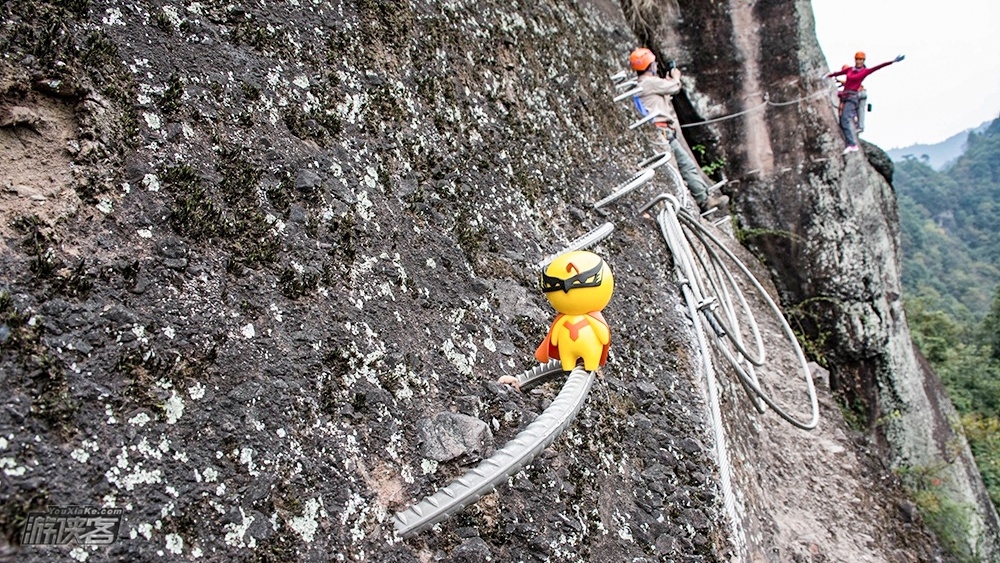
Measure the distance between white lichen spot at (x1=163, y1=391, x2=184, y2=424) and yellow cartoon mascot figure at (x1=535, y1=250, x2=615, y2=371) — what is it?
4.64 ft

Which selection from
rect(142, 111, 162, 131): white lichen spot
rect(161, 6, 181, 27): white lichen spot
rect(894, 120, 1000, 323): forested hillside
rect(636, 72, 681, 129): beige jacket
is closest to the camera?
rect(142, 111, 162, 131): white lichen spot

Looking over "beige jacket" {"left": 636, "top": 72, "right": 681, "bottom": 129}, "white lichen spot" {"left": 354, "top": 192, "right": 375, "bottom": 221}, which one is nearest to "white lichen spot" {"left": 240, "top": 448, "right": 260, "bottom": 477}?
"white lichen spot" {"left": 354, "top": 192, "right": 375, "bottom": 221}

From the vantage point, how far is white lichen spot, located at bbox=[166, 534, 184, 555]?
1.63 metres

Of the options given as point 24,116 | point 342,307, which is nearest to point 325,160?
point 342,307

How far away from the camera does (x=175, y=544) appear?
1642 millimetres

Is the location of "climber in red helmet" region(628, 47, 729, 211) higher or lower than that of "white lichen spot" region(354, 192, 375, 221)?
higher

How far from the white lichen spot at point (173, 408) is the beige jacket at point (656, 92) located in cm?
693

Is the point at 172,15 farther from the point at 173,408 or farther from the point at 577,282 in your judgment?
the point at 577,282

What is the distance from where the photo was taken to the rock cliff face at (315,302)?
1.73m

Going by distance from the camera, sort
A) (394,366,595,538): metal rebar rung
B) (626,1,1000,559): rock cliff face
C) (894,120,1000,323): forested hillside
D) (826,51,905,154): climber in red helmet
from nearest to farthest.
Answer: (394,366,595,538): metal rebar rung < (626,1,1000,559): rock cliff face < (826,51,905,154): climber in red helmet < (894,120,1000,323): forested hillside

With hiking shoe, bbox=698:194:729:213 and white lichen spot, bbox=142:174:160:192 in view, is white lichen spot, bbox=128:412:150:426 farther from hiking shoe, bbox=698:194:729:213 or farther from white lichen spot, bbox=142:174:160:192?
hiking shoe, bbox=698:194:729:213

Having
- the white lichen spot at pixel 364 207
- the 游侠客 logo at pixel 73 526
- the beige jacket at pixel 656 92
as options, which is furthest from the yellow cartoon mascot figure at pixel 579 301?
the beige jacket at pixel 656 92

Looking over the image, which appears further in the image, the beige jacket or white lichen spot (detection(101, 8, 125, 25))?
the beige jacket

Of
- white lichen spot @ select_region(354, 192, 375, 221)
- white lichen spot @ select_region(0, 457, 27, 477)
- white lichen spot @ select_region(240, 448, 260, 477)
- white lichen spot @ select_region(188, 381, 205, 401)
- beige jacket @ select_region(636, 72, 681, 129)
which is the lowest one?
white lichen spot @ select_region(240, 448, 260, 477)
